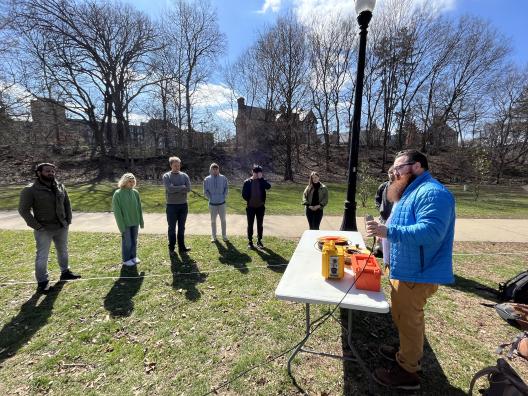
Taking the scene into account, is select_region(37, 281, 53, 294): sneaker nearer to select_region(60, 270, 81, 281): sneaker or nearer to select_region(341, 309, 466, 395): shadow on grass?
select_region(60, 270, 81, 281): sneaker

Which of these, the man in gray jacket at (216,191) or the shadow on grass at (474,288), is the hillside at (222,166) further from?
the shadow on grass at (474,288)

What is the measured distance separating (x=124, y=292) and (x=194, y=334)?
1707mm

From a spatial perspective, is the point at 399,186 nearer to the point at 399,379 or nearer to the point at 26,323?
the point at 399,379

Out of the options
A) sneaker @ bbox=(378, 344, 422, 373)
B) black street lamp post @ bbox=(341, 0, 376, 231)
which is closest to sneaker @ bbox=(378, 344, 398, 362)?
sneaker @ bbox=(378, 344, 422, 373)

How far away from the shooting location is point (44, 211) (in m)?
4.30

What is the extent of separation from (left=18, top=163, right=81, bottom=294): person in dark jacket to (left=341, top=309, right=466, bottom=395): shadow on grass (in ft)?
15.1

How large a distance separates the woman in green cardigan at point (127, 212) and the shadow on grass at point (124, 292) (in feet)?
1.23

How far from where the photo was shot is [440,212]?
2002 millimetres

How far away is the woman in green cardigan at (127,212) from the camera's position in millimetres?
5031

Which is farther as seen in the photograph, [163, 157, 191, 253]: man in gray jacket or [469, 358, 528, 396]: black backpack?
[163, 157, 191, 253]: man in gray jacket

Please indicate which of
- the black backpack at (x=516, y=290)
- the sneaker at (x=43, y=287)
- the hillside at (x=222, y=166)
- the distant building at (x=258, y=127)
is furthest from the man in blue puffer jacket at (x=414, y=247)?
the distant building at (x=258, y=127)

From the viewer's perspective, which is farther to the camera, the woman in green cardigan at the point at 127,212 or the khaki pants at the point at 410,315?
the woman in green cardigan at the point at 127,212

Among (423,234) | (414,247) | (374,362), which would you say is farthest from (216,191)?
(423,234)

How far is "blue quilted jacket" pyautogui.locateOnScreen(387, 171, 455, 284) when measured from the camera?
201 cm
